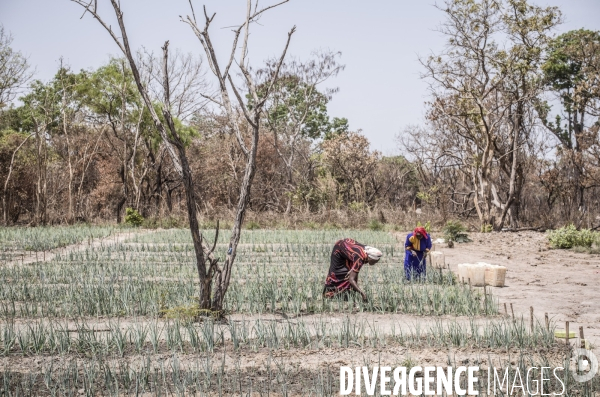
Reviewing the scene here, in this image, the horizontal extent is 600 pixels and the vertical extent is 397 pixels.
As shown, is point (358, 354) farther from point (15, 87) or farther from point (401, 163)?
point (401, 163)

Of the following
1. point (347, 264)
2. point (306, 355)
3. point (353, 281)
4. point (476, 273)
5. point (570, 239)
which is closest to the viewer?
point (306, 355)

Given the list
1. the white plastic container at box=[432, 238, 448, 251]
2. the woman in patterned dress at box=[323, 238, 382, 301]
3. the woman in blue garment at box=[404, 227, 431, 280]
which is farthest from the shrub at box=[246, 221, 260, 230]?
the woman in patterned dress at box=[323, 238, 382, 301]

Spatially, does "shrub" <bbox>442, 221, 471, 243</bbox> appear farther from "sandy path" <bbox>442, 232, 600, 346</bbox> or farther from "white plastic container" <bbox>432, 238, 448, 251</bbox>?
"sandy path" <bbox>442, 232, 600, 346</bbox>

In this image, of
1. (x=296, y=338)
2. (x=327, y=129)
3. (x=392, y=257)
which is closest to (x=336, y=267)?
(x=296, y=338)

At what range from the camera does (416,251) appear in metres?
9.30

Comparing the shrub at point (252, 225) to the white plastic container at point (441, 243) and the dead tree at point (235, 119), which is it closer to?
the white plastic container at point (441, 243)

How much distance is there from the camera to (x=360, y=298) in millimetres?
7551

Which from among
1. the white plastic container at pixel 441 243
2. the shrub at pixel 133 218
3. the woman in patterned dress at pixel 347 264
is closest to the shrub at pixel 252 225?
the shrub at pixel 133 218

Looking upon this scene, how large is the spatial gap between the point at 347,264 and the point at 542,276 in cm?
469

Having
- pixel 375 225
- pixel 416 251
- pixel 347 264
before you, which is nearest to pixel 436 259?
pixel 416 251

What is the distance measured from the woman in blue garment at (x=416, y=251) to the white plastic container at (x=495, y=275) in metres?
1.02

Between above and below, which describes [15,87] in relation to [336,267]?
above

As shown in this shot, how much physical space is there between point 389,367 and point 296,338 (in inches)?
40.8

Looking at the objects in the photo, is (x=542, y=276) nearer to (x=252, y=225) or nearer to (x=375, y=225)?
(x=375, y=225)
